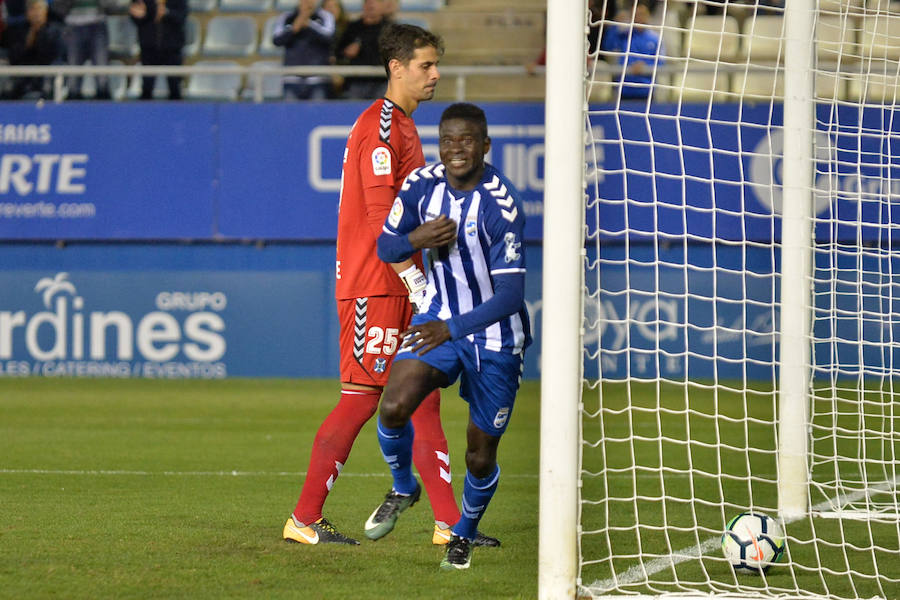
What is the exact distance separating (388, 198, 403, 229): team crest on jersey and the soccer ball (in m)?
1.61

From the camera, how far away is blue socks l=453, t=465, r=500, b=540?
15.6ft

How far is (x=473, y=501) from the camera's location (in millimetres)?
4758

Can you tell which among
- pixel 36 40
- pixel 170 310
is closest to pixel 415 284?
pixel 170 310

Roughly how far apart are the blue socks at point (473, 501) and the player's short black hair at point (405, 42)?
1619 mm

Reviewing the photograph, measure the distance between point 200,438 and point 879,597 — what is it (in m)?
5.37

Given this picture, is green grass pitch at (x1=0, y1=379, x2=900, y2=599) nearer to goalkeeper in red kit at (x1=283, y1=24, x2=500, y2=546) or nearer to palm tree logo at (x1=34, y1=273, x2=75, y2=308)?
goalkeeper in red kit at (x1=283, y1=24, x2=500, y2=546)

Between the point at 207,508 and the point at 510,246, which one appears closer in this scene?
A: the point at 510,246

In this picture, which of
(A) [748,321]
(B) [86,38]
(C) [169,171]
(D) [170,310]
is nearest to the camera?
(A) [748,321]

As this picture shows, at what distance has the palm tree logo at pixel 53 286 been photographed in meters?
12.8

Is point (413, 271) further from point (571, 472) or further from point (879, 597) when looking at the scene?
point (879, 597)

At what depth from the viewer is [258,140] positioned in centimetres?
1291

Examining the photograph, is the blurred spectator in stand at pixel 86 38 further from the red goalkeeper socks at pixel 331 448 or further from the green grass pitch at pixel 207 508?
the red goalkeeper socks at pixel 331 448

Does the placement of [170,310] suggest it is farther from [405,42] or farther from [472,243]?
[472,243]

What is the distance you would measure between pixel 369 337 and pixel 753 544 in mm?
1598
